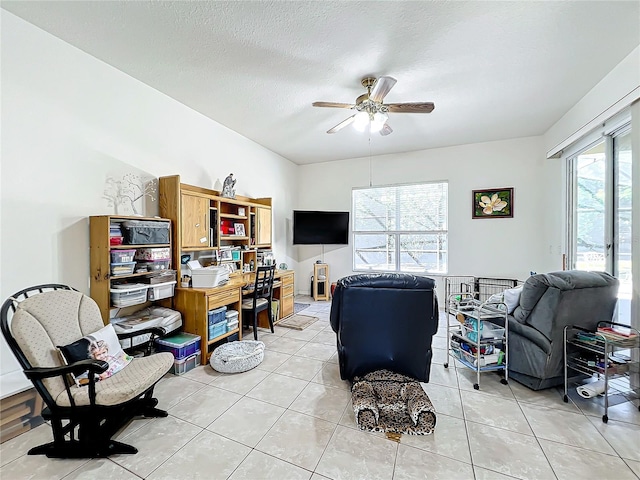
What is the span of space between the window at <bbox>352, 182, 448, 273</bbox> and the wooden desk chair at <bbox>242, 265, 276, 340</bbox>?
95.4 inches

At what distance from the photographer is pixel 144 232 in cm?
244

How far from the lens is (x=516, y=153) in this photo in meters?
4.32

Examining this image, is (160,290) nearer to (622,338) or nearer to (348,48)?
(348,48)

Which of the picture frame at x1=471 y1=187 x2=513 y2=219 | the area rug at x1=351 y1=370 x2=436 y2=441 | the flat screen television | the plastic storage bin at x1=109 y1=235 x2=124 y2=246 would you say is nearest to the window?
the flat screen television

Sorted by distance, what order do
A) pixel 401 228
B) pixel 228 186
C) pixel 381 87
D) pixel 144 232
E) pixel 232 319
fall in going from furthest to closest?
pixel 401 228, pixel 228 186, pixel 232 319, pixel 144 232, pixel 381 87

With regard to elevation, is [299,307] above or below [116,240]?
below

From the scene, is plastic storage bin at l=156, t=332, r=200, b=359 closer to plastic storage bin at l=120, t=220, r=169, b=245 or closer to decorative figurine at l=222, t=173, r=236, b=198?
plastic storage bin at l=120, t=220, r=169, b=245

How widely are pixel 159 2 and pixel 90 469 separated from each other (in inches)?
116

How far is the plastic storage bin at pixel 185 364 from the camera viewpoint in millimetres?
2502

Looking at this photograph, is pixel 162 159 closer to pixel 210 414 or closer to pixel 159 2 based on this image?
pixel 159 2

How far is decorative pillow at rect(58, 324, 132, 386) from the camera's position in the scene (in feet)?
5.48

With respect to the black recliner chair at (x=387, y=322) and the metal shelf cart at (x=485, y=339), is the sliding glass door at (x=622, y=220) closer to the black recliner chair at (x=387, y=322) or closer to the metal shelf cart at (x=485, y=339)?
the metal shelf cart at (x=485, y=339)

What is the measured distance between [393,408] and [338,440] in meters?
0.44

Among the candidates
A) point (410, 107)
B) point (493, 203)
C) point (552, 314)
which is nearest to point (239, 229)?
point (410, 107)
